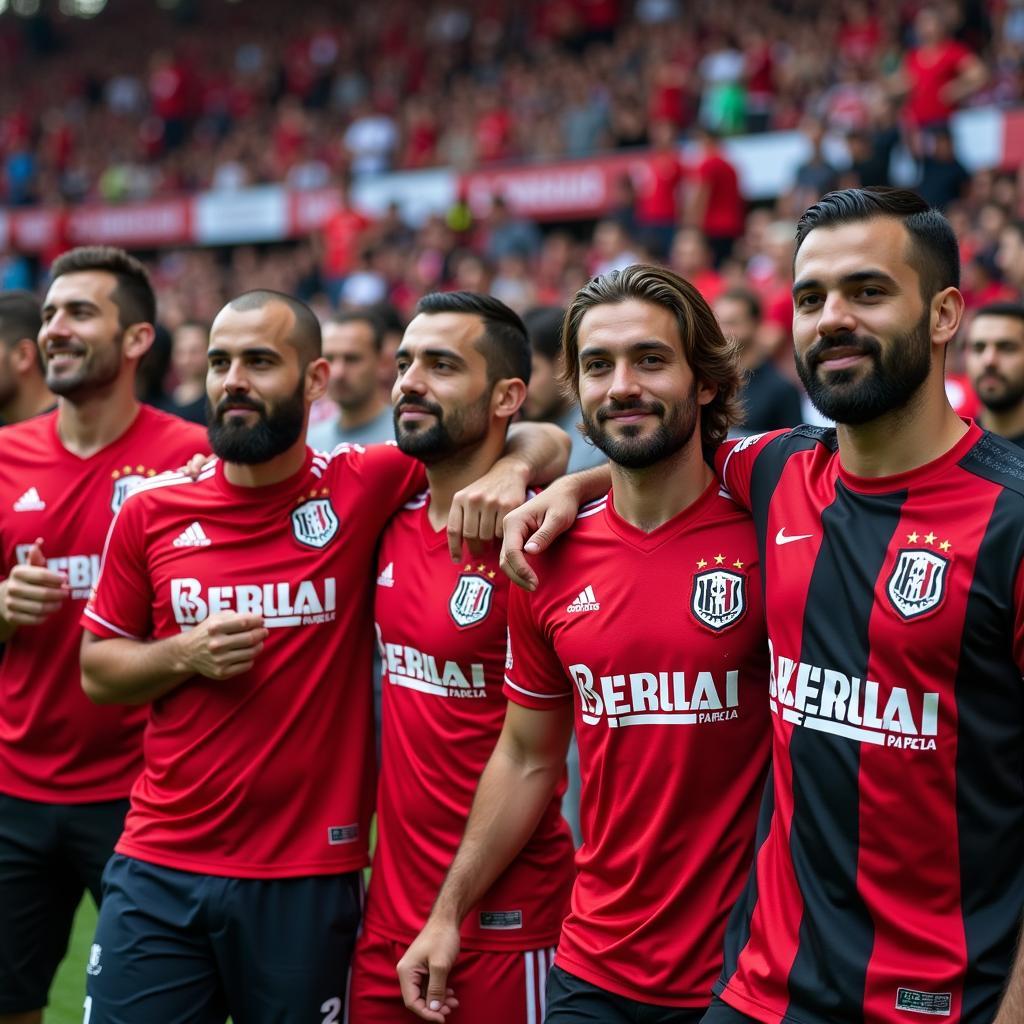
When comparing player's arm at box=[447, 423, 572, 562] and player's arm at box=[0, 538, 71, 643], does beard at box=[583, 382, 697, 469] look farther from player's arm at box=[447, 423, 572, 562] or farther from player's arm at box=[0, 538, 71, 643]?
player's arm at box=[0, 538, 71, 643]

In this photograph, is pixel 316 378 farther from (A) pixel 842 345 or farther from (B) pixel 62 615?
(A) pixel 842 345

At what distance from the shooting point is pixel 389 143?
23391mm

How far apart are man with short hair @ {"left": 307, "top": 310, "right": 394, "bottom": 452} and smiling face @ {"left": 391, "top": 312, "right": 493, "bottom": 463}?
247cm

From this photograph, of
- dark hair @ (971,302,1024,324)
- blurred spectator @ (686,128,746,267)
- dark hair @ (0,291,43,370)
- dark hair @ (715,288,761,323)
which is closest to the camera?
dark hair @ (0,291,43,370)

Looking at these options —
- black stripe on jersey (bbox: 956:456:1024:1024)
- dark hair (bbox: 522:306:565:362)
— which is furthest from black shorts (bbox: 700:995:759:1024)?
dark hair (bbox: 522:306:565:362)

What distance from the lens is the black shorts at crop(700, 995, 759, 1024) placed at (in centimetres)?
282

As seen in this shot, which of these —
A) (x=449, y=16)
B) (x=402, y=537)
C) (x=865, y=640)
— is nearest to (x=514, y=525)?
(x=402, y=537)

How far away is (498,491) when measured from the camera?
3586 millimetres

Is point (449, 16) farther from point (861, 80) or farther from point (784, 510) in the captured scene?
point (784, 510)

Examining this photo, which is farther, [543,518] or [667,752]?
[543,518]

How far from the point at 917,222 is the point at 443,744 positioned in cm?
171

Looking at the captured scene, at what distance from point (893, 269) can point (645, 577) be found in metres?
0.87

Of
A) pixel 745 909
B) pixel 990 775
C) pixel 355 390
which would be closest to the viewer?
pixel 990 775

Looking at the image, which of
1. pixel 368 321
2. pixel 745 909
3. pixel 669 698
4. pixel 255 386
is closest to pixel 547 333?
pixel 368 321
